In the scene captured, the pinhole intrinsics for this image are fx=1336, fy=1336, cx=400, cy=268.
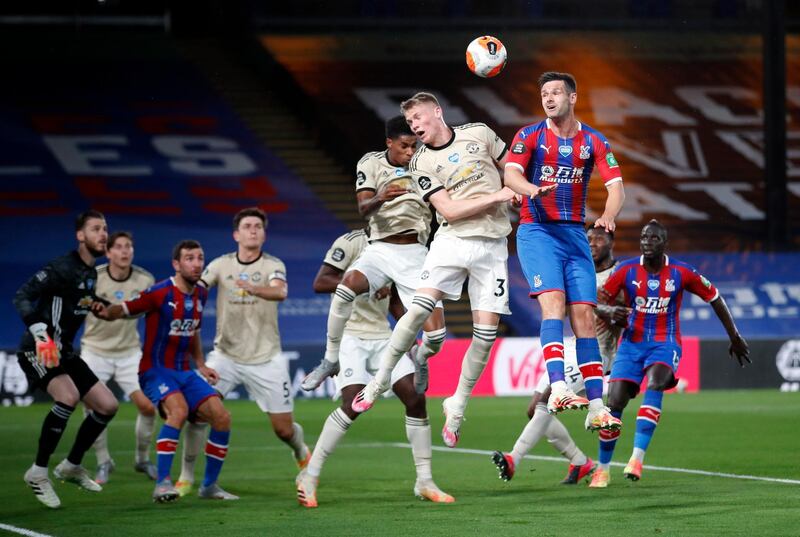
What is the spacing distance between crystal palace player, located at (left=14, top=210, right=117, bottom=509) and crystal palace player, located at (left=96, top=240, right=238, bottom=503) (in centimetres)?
26

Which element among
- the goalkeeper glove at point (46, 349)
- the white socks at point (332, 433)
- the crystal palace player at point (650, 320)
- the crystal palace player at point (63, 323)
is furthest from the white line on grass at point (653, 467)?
the goalkeeper glove at point (46, 349)

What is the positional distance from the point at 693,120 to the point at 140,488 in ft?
71.9

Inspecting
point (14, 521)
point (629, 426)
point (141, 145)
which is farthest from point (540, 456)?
point (141, 145)

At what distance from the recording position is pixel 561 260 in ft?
28.7

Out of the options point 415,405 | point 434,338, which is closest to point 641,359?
point 415,405

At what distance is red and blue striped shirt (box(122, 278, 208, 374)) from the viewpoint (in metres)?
10.3

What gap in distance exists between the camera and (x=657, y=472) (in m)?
11.4

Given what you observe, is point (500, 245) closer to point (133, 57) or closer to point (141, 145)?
point (141, 145)

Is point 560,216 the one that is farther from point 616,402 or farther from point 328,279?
point 328,279

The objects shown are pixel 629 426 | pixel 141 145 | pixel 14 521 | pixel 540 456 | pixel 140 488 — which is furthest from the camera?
pixel 141 145

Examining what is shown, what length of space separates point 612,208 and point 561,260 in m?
0.60

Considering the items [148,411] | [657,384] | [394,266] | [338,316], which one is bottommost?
[148,411]

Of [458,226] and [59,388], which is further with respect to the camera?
[59,388]

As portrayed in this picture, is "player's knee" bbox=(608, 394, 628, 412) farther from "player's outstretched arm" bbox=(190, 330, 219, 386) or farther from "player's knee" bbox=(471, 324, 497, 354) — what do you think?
"player's outstretched arm" bbox=(190, 330, 219, 386)
